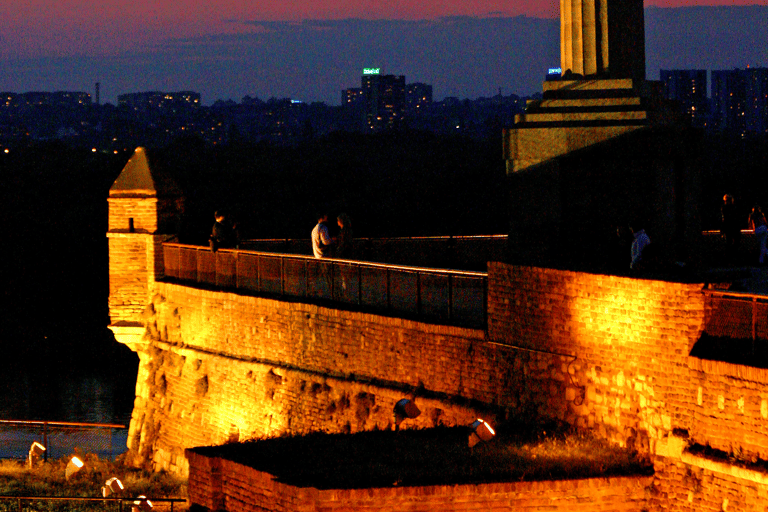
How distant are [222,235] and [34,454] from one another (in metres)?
6.16

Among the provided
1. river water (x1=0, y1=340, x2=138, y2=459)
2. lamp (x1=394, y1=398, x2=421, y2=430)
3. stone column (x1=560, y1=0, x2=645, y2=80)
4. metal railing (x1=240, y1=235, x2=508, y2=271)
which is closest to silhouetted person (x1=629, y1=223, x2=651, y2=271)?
lamp (x1=394, y1=398, x2=421, y2=430)

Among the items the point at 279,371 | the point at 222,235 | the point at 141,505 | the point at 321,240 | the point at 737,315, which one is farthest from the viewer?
the point at 222,235

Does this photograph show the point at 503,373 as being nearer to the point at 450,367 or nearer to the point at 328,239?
the point at 450,367

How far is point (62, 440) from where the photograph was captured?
27328 millimetres

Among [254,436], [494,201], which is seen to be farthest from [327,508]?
[494,201]

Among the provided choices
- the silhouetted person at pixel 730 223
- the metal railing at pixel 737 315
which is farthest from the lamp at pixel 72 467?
the metal railing at pixel 737 315

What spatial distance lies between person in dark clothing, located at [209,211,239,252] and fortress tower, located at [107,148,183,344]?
2139 millimetres

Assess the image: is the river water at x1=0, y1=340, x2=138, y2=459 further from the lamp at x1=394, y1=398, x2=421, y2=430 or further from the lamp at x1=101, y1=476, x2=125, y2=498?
the lamp at x1=394, y1=398, x2=421, y2=430

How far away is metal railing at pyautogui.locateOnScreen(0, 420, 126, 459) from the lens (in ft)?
87.2

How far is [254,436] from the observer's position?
2136 centimetres

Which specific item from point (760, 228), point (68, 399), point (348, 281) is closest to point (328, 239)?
point (348, 281)

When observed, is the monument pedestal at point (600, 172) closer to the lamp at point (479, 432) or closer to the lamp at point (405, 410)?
the lamp at point (405, 410)

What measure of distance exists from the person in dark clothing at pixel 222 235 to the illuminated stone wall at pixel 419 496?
10.1 meters

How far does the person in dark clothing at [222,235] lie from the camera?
2372 cm
